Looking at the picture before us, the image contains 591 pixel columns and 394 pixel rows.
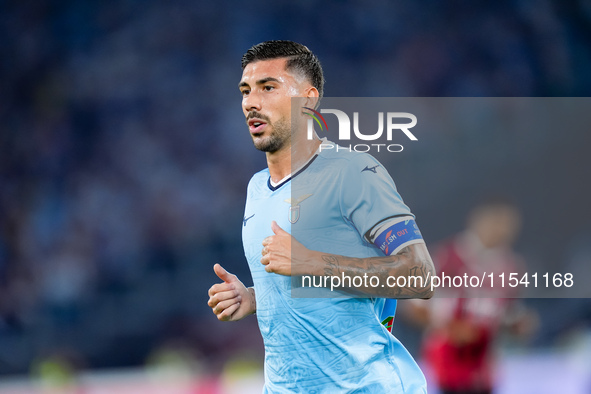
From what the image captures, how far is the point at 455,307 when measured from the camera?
4.36 metres

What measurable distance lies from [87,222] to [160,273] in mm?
1106

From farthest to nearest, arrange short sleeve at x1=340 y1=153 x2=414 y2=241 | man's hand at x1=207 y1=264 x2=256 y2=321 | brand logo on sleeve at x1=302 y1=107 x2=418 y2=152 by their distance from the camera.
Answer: brand logo on sleeve at x1=302 y1=107 x2=418 y2=152, man's hand at x1=207 y1=264 x2=256 y2=321, short sleeve at x1=340 y1=153 x2=414 y2=241

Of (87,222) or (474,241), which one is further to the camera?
(87,222)

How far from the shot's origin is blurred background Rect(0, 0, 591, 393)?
20.5 ft

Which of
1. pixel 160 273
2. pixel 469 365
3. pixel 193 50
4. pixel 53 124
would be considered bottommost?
pixel 469 365

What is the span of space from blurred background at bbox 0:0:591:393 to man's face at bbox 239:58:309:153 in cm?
357

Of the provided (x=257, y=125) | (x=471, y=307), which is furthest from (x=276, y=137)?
(x=471, y=307)

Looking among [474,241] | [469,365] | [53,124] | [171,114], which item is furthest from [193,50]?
[469,365]

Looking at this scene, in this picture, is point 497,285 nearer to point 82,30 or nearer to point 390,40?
point 390,40

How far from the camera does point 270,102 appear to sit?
2.23m

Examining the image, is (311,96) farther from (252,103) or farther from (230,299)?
(230,299)

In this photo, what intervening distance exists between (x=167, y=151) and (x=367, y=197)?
5.80 meters

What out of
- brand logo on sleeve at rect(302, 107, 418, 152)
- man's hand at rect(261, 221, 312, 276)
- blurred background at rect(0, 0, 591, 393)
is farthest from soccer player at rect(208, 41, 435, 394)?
blurred background at rect(0, 0, 591, 393)

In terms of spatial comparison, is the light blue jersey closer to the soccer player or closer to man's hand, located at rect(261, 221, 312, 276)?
the soccer player
